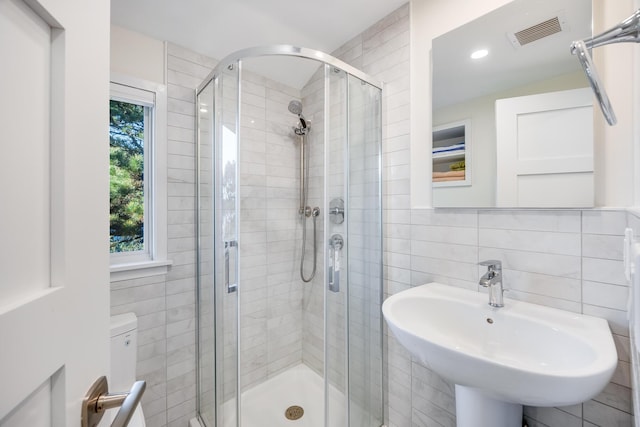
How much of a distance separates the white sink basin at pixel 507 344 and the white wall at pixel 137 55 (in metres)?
1.78

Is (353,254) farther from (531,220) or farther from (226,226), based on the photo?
(531,220)

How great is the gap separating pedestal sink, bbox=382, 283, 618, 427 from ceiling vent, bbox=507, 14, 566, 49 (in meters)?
1.07

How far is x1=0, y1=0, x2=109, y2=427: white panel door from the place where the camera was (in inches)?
11.6

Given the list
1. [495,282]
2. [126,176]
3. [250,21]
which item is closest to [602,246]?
[495,282]

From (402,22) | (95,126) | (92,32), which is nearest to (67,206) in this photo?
(95,126)

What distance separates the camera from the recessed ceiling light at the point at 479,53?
120cm

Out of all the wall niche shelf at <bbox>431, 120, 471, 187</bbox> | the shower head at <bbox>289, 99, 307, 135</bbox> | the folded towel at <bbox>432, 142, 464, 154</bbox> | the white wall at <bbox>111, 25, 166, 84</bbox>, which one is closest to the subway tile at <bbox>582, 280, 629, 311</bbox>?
the wall niche shelf at <bbox>431, 120, 471, 187</bbox>

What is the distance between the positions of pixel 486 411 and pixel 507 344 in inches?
10.1

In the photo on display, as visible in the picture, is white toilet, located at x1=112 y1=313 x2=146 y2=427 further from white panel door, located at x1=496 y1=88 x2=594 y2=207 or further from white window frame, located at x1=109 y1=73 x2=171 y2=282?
white panel door, located at x1=496 y1=88 x2=594 y2=207

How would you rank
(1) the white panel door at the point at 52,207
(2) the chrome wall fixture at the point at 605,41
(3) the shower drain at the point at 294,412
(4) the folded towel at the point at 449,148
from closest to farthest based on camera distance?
1. (1) the white panel door at the point at 52,207
2. (2) the chrome wall fixture at the point at 605,41
3. (4) the folded towel at the point at 449,148
4. (3) the shower drain at the point at 294,412

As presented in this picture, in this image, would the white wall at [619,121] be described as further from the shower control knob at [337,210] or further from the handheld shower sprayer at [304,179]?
the handheld shower sprayer at [304,179]

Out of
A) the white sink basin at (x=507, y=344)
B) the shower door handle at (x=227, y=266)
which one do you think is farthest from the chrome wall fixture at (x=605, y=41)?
the shower door handle at (x=227, y=266)

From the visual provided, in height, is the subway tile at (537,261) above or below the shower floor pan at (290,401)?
above

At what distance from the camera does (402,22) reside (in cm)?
146
